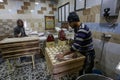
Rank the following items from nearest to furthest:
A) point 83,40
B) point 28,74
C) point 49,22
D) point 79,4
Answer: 1. point 83,40
2. point 28,74
3. point 79,4
4. point 49,22

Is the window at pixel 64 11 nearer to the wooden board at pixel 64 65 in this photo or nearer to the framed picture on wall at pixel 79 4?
the framed picture on wall at pixel 79 4

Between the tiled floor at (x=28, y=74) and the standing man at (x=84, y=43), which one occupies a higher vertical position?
the standing man at (x=84, y=43)

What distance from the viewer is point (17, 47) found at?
5.78 feet

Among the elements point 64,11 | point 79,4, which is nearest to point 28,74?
point 79,4

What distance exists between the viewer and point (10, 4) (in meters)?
3.36

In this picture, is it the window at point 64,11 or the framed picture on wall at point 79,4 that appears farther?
the window at point 64,11

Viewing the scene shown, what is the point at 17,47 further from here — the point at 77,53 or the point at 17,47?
the point at 77,53

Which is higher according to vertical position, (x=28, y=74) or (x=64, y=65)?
(x=64, y=65)

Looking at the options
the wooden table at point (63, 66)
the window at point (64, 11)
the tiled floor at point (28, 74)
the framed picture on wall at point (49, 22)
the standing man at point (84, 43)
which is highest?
the window at point (64, 11)

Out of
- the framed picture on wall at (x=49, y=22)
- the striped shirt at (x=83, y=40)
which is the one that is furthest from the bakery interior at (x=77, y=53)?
the framed picture on wall at (x=49, y=22)

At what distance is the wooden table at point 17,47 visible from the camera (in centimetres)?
168

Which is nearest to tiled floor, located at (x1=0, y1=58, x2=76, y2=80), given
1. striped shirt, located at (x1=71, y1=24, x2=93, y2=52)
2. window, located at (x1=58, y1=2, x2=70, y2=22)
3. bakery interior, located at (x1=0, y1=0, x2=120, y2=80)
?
bakery interior, located at (x1=0, y1=0, x2=120, y2=80)

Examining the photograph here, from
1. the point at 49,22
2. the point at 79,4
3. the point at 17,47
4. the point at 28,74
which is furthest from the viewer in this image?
the point at 49,22

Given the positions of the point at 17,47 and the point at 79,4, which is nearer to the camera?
the point at 17,47
